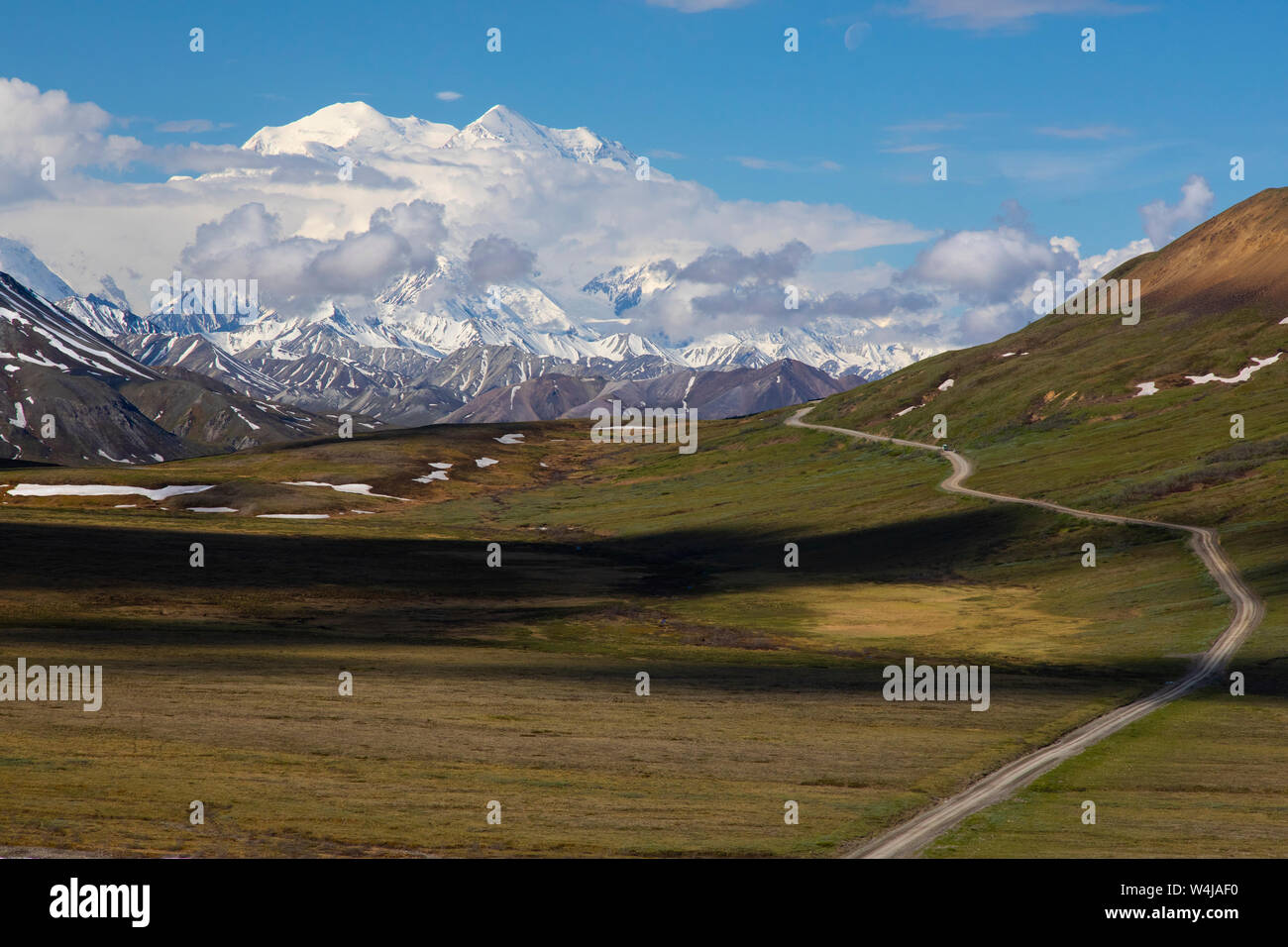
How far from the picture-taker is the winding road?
3394 centimetres

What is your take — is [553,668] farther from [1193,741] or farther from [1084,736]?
[1193,741]

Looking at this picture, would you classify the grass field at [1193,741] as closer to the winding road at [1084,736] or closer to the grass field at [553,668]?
the winding road at [1084,736]

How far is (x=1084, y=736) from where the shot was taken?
2082 inches

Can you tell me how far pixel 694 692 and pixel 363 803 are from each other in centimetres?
3030

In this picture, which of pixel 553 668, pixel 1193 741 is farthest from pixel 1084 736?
pixel 553 668

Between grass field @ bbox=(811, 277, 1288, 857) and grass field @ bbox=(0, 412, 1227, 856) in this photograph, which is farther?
A: grass field @ bbox=(811, 277, 1288, 857)

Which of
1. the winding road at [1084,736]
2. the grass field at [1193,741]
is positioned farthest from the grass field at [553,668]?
the grass field at [1193,741]

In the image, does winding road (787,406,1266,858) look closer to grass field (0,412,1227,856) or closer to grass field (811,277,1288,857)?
grass field (811,277,1288,857)

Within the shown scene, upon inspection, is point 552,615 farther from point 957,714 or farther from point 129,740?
point 129,740

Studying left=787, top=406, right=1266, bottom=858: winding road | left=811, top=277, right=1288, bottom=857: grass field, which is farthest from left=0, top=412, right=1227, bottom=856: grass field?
left=811, top=277, right=1288, bottom=857: grass field
